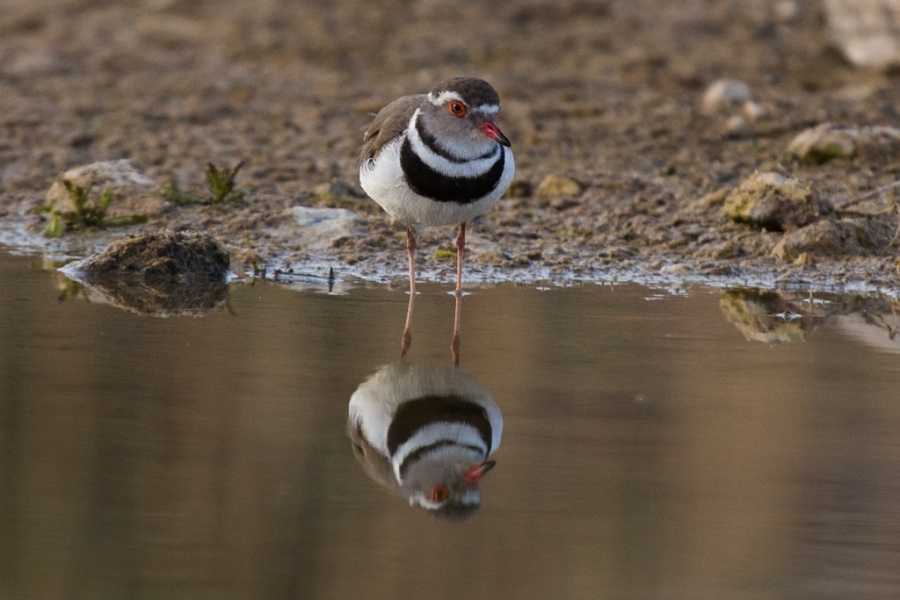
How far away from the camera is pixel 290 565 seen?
11.8 ft

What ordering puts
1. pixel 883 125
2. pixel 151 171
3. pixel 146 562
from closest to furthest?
pixel 146 562 < pixel 151 171 < pixel 883 125

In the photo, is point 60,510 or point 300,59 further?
Result: point 300,59

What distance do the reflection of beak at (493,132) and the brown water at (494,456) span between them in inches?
30.1

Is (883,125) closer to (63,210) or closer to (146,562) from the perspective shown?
(63,210)

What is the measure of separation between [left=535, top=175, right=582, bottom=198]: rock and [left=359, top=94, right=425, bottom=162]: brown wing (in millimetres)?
2259

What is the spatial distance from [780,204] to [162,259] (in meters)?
3.21

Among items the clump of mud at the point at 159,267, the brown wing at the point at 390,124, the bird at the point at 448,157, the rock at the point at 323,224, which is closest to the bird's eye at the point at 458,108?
the bird at the point at 448,157

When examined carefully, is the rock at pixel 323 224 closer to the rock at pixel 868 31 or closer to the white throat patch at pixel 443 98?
the white throat patch at pixel 443 98

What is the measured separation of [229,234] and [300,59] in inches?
161

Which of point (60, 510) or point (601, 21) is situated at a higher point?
point (601, 21)

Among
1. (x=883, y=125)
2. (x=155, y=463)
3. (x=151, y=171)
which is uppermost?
(x=883, y=125)

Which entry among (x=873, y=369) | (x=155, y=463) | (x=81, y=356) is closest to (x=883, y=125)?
(x=873, y=369)

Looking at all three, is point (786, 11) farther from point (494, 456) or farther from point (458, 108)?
point (494, 456)

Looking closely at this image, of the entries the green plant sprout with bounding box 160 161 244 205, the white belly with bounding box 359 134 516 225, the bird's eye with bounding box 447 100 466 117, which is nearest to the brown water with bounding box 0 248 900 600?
the white belly with bounding box 359 134 516 225
